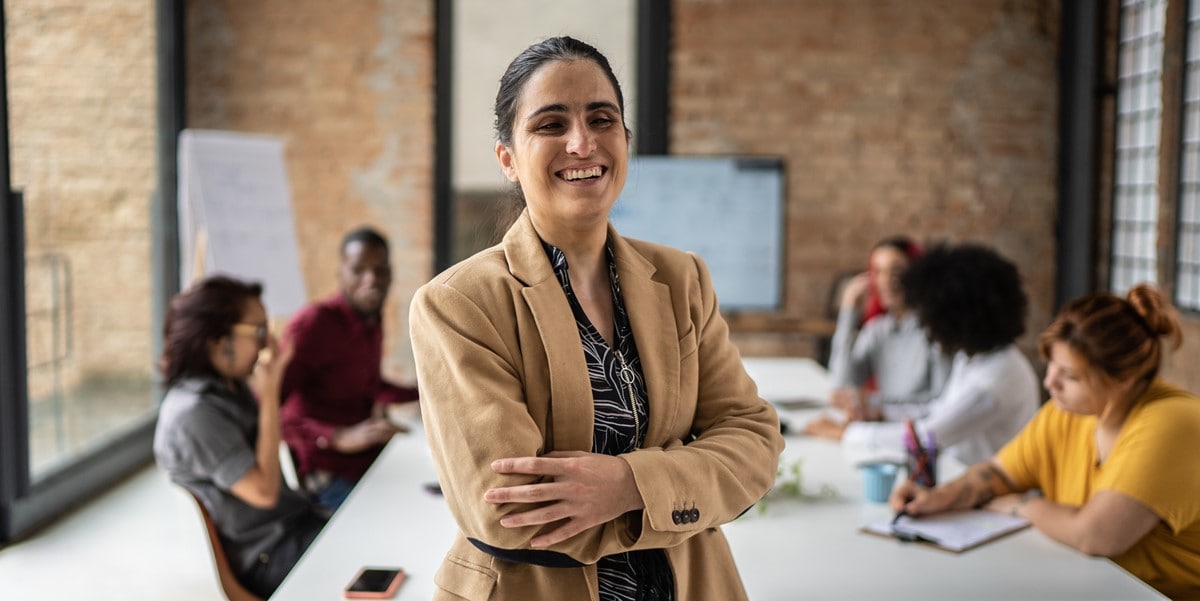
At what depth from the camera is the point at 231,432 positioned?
2646 mm

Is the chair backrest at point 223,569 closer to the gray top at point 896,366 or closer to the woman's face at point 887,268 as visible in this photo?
the gray top at point 896,366

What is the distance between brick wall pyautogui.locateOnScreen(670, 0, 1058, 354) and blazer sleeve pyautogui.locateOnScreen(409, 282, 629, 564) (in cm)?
543

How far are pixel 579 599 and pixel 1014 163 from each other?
6.12 meters

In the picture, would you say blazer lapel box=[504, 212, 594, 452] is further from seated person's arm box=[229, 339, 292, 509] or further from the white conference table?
seated person's arm box=[229, 339, 292, 509]

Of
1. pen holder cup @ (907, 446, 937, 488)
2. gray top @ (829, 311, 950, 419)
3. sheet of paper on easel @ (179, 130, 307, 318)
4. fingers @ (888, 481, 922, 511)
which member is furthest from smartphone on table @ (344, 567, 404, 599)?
sheet of paper on easel @ (179, 130, 307, 318)

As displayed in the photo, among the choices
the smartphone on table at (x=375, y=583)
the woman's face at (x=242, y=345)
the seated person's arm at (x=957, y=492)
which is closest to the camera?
the smartphone on table at (x=375, y=583)

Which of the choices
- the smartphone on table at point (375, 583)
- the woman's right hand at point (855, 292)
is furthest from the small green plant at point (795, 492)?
the woman's right hand at point (855, 292)

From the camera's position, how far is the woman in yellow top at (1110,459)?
2133 mm

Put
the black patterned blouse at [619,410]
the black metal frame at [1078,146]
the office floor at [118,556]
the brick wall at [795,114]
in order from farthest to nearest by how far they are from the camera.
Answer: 1. the brick wall at [795,114]
2. the black metal frame at [1078,146]
3. the office floor at [118,556]
4. the black patterned blouse at [619,410]

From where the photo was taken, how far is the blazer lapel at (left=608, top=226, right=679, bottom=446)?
1.44 m

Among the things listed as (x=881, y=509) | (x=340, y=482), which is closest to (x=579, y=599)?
(x=881, y=509)

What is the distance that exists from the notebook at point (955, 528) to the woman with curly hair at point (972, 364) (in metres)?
0.61

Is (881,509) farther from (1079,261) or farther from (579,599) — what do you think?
(1079,261)

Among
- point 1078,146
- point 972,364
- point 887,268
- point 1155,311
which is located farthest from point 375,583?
point 1078,146
